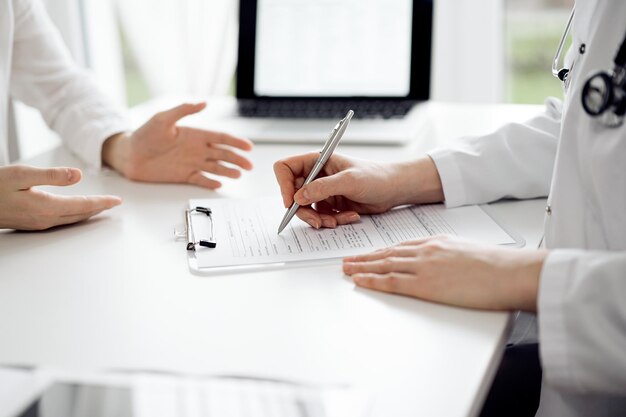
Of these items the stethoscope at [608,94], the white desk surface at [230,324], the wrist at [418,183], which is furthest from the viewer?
the wrist at [418,183]

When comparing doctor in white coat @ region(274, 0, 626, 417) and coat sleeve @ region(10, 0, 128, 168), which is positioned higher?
coat sleeve @ region(10, 0, 128, 168)

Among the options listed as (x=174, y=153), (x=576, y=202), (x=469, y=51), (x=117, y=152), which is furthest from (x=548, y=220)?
(x=469, y=51)

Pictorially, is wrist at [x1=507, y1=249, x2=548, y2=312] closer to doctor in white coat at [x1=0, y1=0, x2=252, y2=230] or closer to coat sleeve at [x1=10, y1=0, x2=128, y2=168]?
doctor in white coat at [x1=0, y1=0, x2=252, y2=230]

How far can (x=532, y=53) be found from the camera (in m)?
4.45

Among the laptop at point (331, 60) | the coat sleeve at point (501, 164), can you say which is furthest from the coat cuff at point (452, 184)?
the laptop at point (331, 60)

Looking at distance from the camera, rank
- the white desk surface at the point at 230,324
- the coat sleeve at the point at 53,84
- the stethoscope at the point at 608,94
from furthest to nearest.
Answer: the coat sleeve at the point at 53,84
the stethoscope at the point at 608,94
the white desk surface at the point at 230,324

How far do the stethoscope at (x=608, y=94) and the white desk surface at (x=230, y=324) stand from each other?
0.21 metres

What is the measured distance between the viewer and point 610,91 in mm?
723

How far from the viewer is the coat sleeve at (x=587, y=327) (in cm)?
64

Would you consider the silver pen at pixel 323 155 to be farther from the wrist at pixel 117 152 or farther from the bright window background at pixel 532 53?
the bright window background at pixel 532 53

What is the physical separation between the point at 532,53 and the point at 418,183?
12.4 ft

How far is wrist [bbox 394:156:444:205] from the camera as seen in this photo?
101cm

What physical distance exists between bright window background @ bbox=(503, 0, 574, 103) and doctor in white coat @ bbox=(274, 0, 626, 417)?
10.0 ft

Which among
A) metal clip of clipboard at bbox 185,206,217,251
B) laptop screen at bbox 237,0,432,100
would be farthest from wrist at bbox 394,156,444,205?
laptop screen at bbox 237,0,432,100
